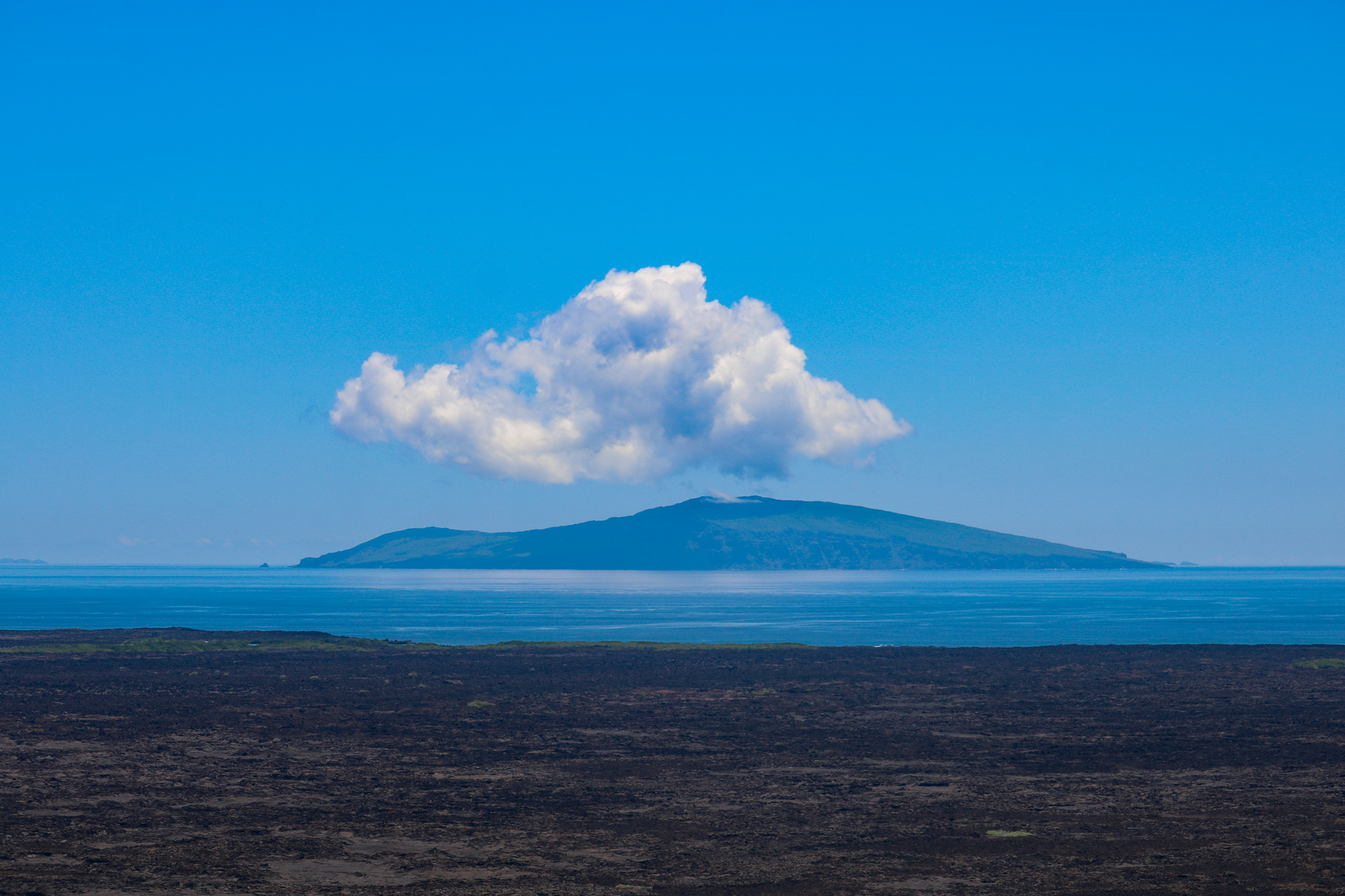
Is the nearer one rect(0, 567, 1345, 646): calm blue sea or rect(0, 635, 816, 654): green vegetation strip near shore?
rect(0, 635, 816, 654): green vegetation strip near shore

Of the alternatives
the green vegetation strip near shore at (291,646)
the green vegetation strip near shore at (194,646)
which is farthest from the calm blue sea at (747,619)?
the green vegetation strip near shore at (291,646)

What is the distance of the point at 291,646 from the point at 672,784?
4879 centimetres

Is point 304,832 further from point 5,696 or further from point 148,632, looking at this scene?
point 148,632

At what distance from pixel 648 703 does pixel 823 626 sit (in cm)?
7583

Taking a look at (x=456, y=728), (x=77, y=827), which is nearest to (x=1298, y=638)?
(x=456, y=728)

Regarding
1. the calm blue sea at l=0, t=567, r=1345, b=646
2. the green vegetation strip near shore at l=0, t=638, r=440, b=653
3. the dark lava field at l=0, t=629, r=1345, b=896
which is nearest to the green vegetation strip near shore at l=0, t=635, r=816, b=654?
the green vegetation strip near shore at l=0, t=638, r=440, b=653

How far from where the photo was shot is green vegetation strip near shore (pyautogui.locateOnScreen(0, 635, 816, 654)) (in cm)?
6206

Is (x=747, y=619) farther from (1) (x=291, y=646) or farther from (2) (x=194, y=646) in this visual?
(2) (x=194, y=646)

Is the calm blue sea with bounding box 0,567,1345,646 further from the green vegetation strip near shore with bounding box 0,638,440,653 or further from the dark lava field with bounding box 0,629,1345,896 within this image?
the dark lava field with bounding box 0,629,1345,896

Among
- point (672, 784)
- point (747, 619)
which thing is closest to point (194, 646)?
point (672, 784)

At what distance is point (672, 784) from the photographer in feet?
78.8

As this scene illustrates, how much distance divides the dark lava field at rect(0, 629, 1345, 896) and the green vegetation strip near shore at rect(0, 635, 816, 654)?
46.6ft

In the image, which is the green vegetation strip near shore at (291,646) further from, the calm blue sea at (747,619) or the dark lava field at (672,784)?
the calm blue sea at (747,619)

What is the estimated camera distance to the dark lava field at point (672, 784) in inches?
642
